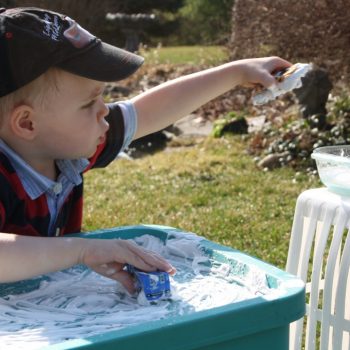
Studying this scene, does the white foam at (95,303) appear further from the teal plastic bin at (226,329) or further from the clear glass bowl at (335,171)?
the clear glass bowl at (335,171)

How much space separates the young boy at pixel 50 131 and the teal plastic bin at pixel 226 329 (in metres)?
0.19

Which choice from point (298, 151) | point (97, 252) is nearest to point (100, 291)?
point (97, 252)

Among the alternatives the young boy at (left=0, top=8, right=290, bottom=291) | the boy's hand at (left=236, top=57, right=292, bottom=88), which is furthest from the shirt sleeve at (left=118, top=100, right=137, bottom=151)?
the boy's hand at (left=236, top=57, right=292, bottom=88)

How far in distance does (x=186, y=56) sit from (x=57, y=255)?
1182 cm

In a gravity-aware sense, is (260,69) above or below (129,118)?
above

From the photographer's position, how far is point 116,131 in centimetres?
183

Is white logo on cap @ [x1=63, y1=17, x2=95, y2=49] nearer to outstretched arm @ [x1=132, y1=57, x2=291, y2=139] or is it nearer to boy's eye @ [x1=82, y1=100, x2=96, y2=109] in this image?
boy's eye @ [x1=82, y1=100, x2=96, y2=109]

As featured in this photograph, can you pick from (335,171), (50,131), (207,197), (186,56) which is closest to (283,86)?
(335,171)

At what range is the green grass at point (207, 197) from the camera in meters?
3.41

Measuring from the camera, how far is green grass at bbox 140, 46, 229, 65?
322 inches

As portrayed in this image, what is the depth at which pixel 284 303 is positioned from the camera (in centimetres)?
122

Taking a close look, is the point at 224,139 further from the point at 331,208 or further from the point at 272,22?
the point at 331,208

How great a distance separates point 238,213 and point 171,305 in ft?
8.05

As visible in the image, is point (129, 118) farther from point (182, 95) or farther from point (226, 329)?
point (226, 329)
